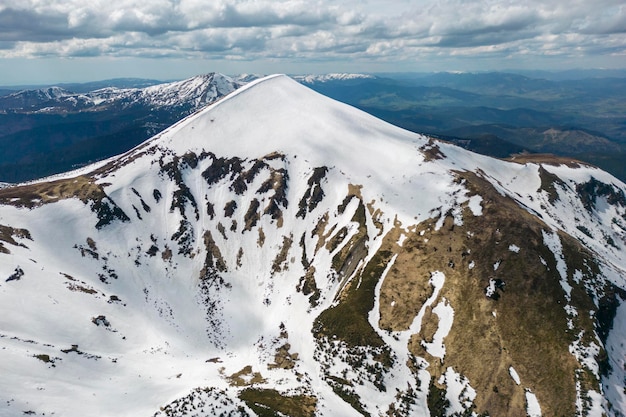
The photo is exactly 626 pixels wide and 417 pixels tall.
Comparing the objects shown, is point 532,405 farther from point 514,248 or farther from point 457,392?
point 514,248

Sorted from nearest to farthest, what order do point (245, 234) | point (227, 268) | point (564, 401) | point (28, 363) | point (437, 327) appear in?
point (564, 401)
point (28, 363)
point (437, 327)
point (227, 268)
point (245, 234)

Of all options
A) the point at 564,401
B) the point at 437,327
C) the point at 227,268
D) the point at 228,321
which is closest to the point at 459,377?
the point at 437,327

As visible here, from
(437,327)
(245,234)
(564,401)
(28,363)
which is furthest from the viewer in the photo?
(245,234)

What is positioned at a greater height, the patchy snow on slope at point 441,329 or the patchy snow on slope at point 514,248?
the patchy snow on slope at point 514,248

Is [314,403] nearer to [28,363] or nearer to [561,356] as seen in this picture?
[561,356]

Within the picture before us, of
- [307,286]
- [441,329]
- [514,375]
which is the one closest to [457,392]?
[514,375]

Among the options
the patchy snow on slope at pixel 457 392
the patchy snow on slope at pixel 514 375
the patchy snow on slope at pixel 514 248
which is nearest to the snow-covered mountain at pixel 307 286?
the patchy snow on slope at pixel 514 375

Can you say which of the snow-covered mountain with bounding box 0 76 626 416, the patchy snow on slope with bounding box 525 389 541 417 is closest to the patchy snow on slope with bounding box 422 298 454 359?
the snow-covered mountain with bounding box 0 76 626 416

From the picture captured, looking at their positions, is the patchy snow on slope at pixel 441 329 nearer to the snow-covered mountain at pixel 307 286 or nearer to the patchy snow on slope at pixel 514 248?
the snow-covered mountain at pixel 307 286

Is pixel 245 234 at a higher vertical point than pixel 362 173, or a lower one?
lower
